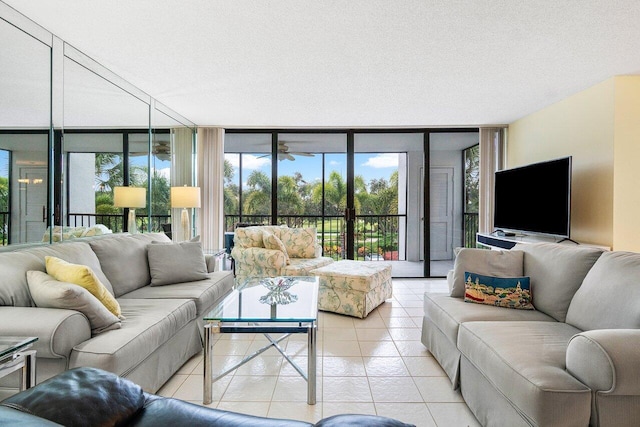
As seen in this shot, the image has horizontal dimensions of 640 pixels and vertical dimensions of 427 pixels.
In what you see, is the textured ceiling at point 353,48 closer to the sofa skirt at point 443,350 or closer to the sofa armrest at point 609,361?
the sofa armrest at point 609,361

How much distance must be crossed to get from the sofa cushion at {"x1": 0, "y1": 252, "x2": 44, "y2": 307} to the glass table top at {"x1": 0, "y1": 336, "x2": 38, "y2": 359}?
0.46 metres

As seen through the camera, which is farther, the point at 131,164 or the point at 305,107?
the point at 305,107

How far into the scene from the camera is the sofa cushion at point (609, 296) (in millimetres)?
1688

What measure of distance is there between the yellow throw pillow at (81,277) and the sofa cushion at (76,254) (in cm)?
20

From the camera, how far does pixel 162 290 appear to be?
286 cm

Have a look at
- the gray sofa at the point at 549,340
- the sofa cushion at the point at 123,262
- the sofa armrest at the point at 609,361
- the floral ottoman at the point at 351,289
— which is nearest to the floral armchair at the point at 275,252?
the floral ottoman at the point at 351,289

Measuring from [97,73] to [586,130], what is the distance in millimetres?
4891

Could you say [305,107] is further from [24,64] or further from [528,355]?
[528,355]

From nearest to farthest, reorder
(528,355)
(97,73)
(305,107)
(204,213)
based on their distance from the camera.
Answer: (528,355) < (97,73) < (305,107) < (204,213)

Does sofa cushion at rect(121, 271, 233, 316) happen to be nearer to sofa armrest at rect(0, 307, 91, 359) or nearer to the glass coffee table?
the glass coffee table

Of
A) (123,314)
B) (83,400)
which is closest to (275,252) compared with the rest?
(123,314)

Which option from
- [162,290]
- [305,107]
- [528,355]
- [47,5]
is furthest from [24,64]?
[528,355]

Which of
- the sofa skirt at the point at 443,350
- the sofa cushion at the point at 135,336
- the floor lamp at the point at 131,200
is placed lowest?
the sofa skirt at the point at 443,350

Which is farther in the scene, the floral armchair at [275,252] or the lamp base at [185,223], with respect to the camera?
the lamp base at [185,223]
